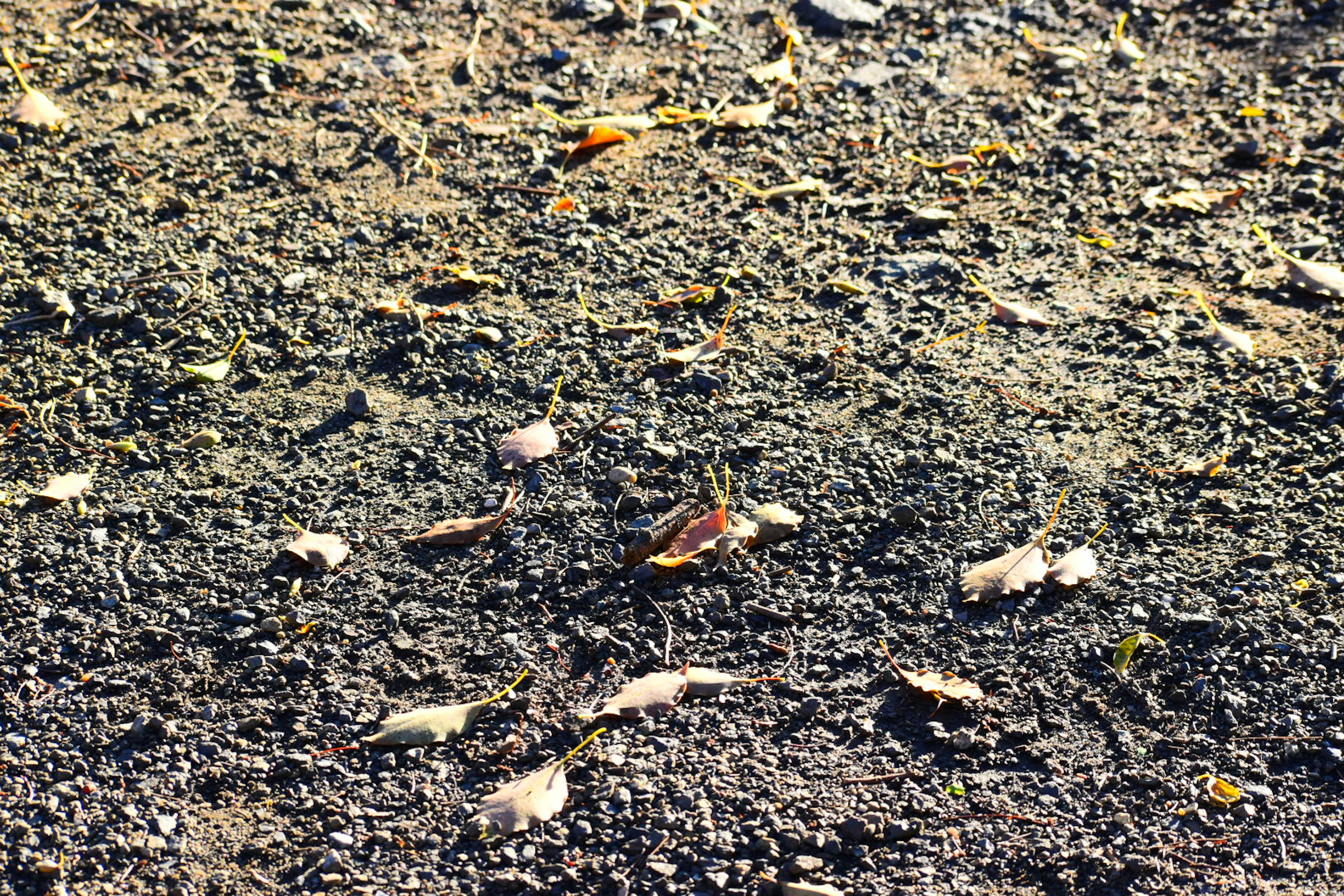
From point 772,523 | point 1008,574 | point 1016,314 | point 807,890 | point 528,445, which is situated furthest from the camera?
point 1016,314

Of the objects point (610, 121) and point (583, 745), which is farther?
point (610, 121)

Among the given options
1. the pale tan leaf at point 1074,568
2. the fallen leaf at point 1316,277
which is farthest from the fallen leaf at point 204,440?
the fallen leaf at point 1316,277

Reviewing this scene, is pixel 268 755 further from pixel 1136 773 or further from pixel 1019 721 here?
pixel 1136 773

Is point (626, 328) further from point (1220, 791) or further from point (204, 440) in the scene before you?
point (1220, 791)

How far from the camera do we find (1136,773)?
2.20 metres

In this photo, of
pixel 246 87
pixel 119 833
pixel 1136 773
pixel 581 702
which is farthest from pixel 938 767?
pixel 246 87

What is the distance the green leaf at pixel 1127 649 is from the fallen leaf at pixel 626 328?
147 cm

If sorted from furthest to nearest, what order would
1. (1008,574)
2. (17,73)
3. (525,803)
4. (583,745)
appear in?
(17,73)
(1008,574)
(583,745)
(525,803)

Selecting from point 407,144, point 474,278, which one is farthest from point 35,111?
point 474,278

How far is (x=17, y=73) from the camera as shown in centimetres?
402

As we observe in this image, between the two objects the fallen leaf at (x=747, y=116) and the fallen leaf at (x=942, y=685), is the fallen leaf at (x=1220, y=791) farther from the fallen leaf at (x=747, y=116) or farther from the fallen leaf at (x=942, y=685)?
the fallen leaf at (x=747, y=116)

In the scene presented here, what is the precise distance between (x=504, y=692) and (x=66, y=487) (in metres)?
1.21

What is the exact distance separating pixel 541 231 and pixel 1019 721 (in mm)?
2071

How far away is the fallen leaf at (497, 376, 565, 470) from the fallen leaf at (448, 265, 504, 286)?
63cm
